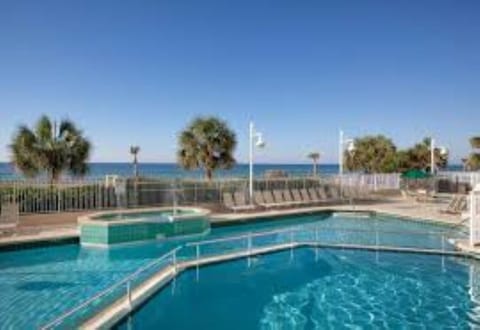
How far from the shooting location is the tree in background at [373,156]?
1264 inches

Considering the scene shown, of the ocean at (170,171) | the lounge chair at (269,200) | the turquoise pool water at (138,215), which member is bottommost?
the turquoise pool water at (138,215)

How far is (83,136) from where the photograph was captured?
55.0 ft

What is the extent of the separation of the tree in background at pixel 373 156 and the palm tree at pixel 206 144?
14.2 meters

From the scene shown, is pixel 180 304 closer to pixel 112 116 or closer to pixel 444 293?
pixel 444 293

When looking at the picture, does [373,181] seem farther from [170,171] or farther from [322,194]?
[170,171]

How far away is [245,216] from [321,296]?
7.84 metres

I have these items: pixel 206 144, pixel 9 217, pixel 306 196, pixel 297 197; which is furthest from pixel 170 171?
pixel 9 217

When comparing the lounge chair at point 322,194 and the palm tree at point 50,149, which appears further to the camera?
the lounge chair at point 322,194

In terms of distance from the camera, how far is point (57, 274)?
869 centimetres

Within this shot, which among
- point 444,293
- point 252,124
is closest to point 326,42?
point 252,124

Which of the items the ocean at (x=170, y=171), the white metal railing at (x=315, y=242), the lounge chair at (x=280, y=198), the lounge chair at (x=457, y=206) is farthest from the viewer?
the lounge chair at (x=280, y=198)

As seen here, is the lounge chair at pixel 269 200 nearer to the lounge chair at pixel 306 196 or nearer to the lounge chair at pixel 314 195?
the lounge chair at pixel 306 196

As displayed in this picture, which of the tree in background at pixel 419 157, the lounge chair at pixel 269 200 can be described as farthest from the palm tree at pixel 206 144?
the tree in background at pixel 419 157

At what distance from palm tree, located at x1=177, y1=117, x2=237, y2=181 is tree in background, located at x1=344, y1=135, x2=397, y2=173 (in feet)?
46.6
